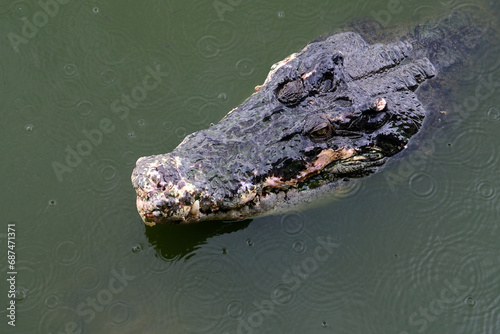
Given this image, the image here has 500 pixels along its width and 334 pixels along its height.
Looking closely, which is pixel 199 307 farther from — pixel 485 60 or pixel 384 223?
pixel 485 60

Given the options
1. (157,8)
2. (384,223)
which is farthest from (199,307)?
(157,8)

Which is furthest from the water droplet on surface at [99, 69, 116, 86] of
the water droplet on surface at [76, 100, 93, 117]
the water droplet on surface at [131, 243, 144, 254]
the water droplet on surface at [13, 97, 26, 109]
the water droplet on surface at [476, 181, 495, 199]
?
the water droplet on surface at [476, 181, 495, 199]

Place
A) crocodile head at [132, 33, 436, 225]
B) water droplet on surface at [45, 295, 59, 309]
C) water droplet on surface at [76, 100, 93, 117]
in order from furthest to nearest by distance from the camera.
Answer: water droplet on surface at [76, 100, 93, 117], water droplet on surface at [45, 295, 59, 309], crocodile head at [132, 33, 436, 225]

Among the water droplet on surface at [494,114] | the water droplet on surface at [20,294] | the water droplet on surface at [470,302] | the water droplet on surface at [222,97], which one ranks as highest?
the water droplet on surface at [222,97]

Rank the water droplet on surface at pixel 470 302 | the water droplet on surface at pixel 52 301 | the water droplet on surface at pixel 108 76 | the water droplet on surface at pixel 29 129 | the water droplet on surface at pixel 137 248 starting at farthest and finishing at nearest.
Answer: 1. the water droplet on surface at pixel 108 76
2. the water droplet on surface at pixel 29 129
3. the water droplet on surface at pixel 137 248
4. the water droplet on surface at pixel 470 302
5. the water droplet on surface at pixel 52 301

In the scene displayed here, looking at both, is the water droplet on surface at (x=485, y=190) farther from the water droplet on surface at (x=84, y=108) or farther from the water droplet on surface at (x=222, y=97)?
the water droplet on surface at (x=84, y=108)

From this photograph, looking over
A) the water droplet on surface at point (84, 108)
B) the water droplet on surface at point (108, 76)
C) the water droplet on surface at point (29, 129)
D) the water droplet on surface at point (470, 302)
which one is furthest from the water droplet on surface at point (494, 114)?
the water droplet on surface at point (29, 129)

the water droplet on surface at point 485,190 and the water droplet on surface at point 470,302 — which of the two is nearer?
the water droplet on surface at point 470,302

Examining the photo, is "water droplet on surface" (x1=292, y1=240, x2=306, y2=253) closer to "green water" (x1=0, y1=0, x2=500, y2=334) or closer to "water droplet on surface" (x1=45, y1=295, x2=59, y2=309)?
"green water" (x1=0, y1=0, x2=500, y2=334)
